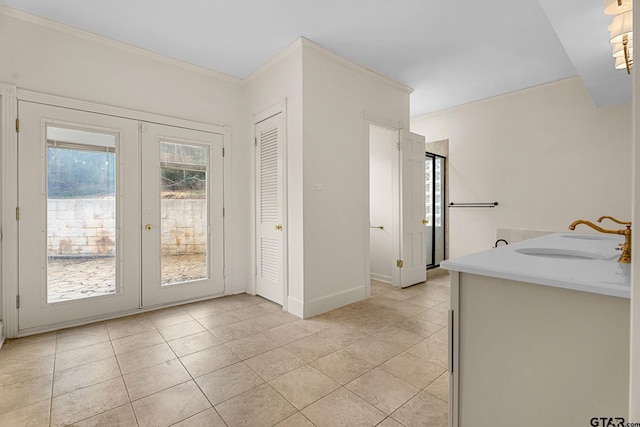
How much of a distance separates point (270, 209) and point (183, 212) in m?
0.99

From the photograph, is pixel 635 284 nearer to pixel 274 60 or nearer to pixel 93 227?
pixel 274 60

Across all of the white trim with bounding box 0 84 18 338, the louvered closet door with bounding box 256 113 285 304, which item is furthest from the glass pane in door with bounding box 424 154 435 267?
the white trim with bounding box 0 84 18 338

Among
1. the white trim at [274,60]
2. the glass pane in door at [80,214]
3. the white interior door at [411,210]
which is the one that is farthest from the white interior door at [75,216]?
the white interior door at [411,210]

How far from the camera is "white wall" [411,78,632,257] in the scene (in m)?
3.69

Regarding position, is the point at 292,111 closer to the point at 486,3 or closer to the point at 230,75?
the point at 230,75

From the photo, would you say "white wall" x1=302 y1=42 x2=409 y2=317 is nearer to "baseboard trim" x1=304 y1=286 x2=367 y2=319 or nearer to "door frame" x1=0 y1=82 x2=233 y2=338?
"baseboard trim" x1=304 y1=286 x2=367 y2=319

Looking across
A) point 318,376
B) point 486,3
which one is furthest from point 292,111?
point 318,376

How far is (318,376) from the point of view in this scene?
197cm

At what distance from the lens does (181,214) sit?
344 centimetres

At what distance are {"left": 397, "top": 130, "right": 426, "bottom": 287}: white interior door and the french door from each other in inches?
94.0

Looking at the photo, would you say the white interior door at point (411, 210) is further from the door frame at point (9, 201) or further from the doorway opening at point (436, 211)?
the door frame at point (9, 201)

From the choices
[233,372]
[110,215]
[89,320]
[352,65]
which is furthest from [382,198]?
[89,320]

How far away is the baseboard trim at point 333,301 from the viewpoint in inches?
120

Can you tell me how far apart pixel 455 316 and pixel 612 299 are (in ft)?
1.56
